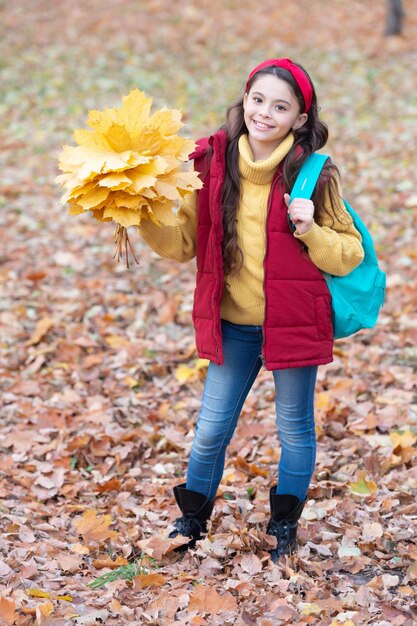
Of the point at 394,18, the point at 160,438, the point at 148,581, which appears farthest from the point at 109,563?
the point at 394,18

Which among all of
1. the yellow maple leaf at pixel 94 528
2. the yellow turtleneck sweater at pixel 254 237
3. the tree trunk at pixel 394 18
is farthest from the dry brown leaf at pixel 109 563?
the tree trunk at pixel 394 18

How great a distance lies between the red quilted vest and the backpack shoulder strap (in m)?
0.08

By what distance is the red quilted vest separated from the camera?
282 centimetres

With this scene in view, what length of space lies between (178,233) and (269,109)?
57cm

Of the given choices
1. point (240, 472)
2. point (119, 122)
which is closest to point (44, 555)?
point (240, 472)

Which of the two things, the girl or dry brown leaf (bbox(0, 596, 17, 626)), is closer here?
dry brown leaf (bbox(0, 596, 17, 626))

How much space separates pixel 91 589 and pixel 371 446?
1.84m

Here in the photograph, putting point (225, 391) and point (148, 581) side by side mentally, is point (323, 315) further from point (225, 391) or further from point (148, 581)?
point (148, 581)

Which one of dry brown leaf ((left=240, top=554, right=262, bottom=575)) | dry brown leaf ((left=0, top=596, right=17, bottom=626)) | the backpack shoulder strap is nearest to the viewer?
dry brown leaf ((left=0, top=596, right=17, bottom=626))

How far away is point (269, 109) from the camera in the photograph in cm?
277

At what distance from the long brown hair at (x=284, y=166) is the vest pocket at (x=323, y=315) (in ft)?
0.99

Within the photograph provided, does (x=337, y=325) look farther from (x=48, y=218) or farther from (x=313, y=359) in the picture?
(x=48, y=218)

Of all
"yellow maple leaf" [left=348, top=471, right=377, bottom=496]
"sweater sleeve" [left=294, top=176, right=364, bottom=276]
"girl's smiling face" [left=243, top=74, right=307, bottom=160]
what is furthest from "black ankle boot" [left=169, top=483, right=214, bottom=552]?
"girl's smiling face" [left=243, top=74, right=307, bottom=160]

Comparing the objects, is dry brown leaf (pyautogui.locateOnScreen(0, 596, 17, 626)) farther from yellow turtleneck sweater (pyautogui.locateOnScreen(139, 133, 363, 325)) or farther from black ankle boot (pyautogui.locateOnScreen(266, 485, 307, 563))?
yellow turtleneck sweater (pyautogui.locateOnScreen(139, 133, 363, 325))
